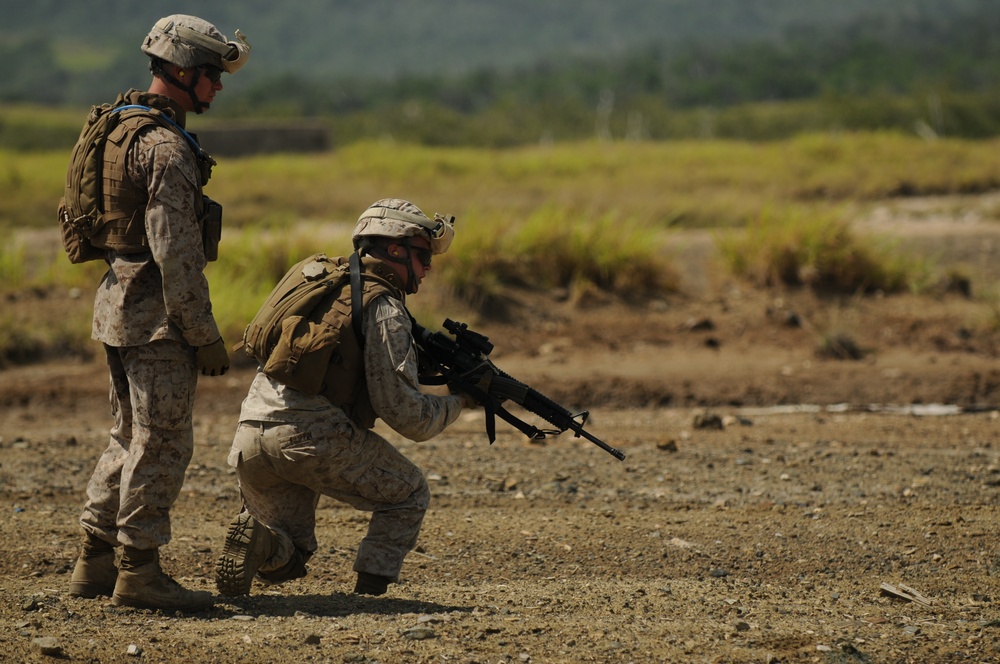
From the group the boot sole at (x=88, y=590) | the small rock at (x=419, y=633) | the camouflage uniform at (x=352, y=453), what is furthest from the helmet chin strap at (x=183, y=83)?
the small rock at (x=419, y=633)

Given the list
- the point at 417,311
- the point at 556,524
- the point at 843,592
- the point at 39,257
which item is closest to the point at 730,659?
the point at 843,592

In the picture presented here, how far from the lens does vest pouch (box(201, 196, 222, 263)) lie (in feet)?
14.8

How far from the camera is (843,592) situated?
17.0ft

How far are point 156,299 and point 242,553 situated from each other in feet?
→ 3.03

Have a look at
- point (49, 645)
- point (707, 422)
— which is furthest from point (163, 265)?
point (707, 422)

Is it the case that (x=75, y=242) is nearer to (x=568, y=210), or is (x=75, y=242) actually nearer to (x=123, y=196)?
(x=123, y=196)

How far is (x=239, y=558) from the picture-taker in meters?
4.54

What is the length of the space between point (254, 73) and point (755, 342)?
17557 cm

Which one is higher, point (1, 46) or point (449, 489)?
point (1, 46)

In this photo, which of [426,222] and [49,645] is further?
[426,222]

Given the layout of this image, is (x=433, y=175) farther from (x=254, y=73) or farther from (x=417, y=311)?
(x=254, y=73)

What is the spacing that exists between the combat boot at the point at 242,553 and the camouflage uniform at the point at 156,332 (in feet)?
0.76

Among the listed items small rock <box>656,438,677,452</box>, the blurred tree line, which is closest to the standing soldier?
small rock <box>656,438,677,452</box>

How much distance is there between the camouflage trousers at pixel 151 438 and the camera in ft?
14.6
